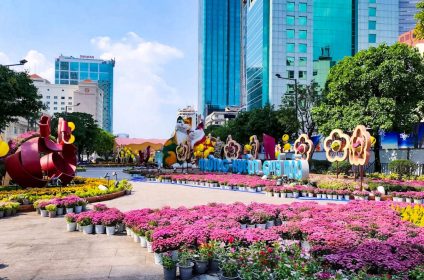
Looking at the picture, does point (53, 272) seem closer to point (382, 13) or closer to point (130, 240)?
point (130, 240)

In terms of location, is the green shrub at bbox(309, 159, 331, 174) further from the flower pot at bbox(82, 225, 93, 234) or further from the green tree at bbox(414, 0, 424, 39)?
the flower pot at bbox(82, 225, 93, 234)

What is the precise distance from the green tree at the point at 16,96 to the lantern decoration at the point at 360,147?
21.7 metres

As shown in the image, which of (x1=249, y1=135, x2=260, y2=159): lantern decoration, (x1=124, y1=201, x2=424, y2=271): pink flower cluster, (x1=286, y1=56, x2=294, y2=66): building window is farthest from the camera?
(x1=286, y1=56, x2=294, y2=66): building window

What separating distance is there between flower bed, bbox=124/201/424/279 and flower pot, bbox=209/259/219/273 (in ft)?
1.26

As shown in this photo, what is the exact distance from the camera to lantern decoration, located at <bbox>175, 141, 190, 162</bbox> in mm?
40509

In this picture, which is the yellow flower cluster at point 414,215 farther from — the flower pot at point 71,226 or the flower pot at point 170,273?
the flower pot at point 71,226

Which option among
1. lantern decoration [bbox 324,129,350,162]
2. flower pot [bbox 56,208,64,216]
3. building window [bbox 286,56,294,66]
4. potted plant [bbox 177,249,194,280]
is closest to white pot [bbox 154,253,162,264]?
potted plant [bbox 177,249,194,280]

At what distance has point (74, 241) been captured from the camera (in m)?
9.47

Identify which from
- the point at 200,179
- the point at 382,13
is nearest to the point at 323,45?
the point at 382,13

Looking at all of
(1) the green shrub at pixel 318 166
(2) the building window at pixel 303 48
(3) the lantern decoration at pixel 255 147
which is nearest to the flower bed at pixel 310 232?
(1) the green shrub at pixel 318 166

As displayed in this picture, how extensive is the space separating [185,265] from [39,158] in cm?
1466

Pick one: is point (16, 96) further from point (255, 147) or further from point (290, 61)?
point (290, 61)

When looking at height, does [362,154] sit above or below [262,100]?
below

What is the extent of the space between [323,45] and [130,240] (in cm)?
7157
